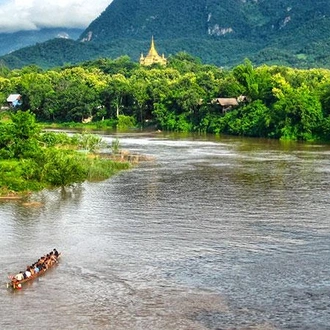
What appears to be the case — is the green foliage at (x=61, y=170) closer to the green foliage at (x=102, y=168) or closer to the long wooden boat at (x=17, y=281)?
the green foliage at (x=102, y=168)

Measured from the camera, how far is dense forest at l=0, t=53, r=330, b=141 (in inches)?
Result: 2335

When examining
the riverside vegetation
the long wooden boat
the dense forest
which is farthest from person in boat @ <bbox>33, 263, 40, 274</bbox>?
the dense forest

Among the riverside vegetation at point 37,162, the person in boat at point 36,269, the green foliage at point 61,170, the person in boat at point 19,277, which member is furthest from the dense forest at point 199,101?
the person in boat at point 19,277

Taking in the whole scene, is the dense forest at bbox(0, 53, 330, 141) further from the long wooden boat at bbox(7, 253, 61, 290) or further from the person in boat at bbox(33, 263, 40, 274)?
the long wooden boat at bbox(7, 253, 61, 290)

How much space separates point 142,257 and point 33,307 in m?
4.87

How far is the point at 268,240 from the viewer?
22188mm

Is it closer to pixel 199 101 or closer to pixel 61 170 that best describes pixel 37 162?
pixel 61 170

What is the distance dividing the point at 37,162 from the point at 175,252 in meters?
13.3

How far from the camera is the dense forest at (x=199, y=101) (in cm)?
5931

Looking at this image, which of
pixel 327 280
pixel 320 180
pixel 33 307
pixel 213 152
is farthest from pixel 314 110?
pixel 33 307

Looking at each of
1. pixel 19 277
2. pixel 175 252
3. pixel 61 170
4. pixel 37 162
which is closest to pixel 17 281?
pixel 19 277

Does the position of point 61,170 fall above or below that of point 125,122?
below

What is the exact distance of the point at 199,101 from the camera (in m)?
73.4

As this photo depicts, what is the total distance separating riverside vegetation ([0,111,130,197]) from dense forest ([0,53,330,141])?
2404cm
